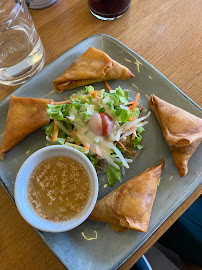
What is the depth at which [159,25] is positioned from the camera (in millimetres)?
1490

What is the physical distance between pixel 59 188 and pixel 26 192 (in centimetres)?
12

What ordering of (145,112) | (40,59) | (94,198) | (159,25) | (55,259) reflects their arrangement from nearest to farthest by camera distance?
(94,198) → (55,259) → (145,112) → (40,59) → (159,25)

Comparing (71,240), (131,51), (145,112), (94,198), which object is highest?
(131,51)

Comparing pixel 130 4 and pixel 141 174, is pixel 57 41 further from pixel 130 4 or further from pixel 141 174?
pixel 141 174

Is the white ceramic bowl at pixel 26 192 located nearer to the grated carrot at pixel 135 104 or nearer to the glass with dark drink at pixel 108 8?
the grated carrot at pixel 135 104

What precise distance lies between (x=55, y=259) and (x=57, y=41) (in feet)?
3.44

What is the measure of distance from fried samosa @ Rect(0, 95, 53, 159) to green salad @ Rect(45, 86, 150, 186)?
5 centimetres

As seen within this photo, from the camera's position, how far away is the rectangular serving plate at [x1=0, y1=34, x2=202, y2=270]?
1.02m

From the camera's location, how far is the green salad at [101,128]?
1136 millimetres

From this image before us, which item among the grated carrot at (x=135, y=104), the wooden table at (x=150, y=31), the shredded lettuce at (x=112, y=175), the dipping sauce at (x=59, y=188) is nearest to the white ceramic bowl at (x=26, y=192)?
the dipping sauce at (x=59, y=188)

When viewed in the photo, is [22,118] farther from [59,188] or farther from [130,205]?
[130,205]

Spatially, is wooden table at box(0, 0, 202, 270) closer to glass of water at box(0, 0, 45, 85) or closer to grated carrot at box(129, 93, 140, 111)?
glass of water at box(0, 0, 45, 85)

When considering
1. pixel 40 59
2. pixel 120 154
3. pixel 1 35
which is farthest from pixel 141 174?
pixel 1 35

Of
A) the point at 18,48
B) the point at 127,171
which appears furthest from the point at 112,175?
the point at 18,48
